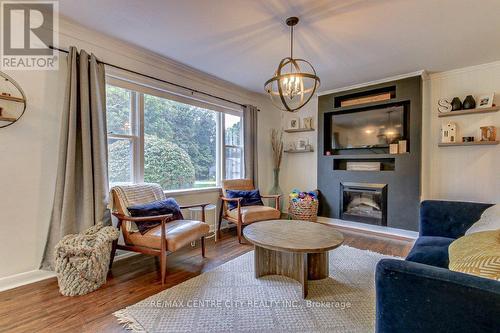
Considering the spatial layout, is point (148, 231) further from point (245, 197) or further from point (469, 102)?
point (469, 102)

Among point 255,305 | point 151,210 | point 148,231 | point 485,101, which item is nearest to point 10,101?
point 151,210

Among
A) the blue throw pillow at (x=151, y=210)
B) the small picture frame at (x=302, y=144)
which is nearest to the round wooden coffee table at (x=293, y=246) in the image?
the blue throw pillow at (x=151, y=210)

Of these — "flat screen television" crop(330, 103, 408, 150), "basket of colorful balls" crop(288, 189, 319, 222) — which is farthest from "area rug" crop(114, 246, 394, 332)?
"flat screen television" crop(330, 103, 408, 150)

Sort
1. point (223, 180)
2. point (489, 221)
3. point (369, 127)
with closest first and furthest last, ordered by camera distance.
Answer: point (489, 221), point (223, 180), point (369, 127)

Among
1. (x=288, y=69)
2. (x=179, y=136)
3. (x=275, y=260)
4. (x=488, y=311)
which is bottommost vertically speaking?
(x=275, y=260)

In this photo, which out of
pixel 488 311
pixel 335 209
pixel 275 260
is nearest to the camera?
pixel 488 311

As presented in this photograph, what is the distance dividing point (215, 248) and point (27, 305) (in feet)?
6.00

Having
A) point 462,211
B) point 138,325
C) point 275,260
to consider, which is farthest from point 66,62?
point 462,211

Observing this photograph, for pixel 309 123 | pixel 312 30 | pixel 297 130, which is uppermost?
pixel 312 30

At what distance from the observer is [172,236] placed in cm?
233

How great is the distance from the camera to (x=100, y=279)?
216 cm

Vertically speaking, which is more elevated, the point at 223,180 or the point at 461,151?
the point at 461,151

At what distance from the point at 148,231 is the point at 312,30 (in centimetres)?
265

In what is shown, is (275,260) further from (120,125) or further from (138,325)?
(120,125)
